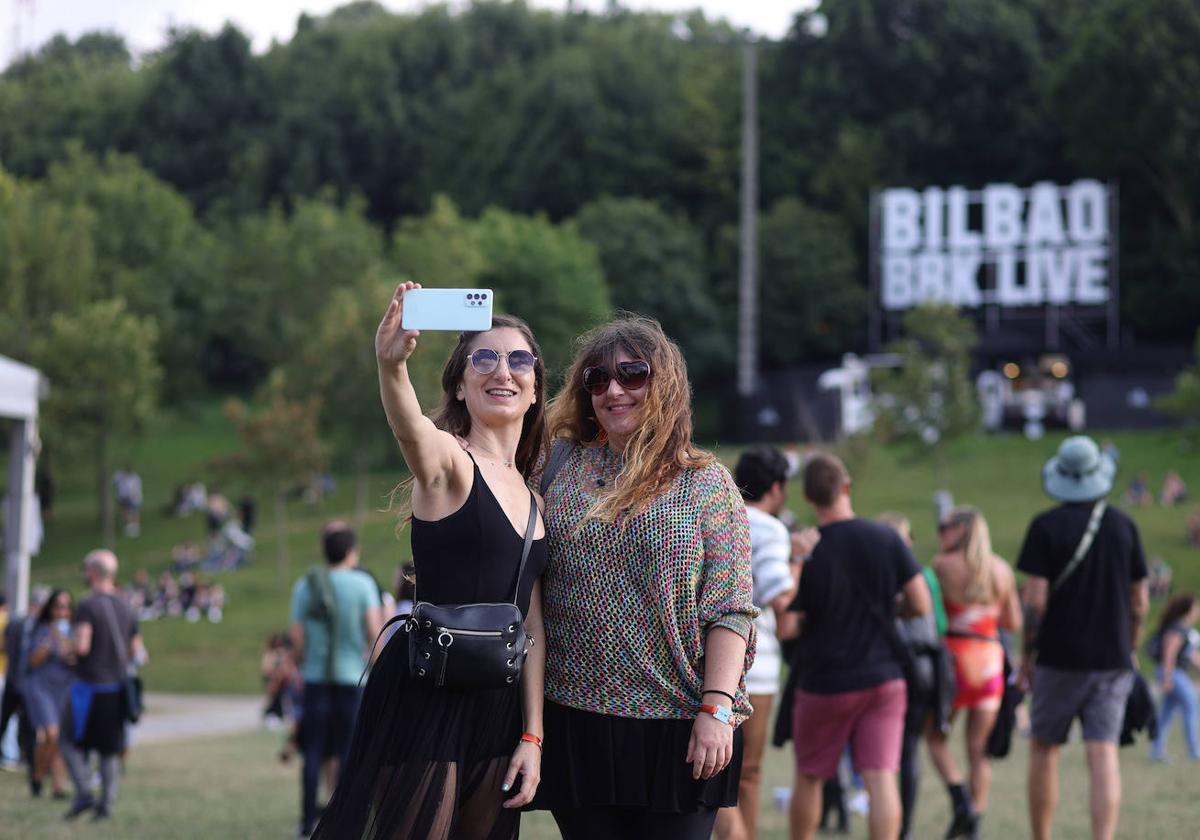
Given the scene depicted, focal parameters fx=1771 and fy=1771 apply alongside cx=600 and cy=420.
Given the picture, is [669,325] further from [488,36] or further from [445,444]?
[445,444]

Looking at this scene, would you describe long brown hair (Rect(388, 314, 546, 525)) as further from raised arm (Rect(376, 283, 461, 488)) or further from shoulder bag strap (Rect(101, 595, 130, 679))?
shoulder bag strap (Rect(101, 595, 130, 679))

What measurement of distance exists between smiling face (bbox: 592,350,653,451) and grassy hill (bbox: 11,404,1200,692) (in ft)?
71.4

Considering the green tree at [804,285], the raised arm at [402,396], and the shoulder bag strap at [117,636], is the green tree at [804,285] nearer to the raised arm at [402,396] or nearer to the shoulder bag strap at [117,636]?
the shoulder bag strap at [117,636]

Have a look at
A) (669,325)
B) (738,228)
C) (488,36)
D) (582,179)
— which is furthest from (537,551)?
(488,36)

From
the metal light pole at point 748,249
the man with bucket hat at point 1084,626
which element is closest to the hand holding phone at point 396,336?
the man with bucket hat at point 1084,626

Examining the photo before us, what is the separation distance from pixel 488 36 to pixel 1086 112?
109ft

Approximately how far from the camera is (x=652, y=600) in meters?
4.46

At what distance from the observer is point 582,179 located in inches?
Answer: 3007

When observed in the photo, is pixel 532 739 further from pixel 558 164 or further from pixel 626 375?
pixel 558 164

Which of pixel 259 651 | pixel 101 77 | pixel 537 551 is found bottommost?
pixel 259 651

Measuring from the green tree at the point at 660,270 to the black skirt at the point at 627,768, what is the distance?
5928 cm

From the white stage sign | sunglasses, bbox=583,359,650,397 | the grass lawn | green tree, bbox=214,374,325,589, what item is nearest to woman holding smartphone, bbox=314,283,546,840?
sunglasses, bbox=583,359,650,397

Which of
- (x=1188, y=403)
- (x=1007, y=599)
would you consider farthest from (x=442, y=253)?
(x=1007, y=599)

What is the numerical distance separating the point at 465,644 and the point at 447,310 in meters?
0.81
